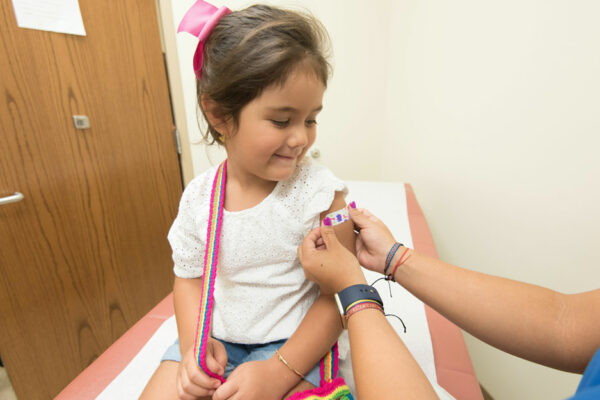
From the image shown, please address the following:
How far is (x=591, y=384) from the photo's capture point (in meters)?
0.32

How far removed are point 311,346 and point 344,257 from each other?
0.65 feet

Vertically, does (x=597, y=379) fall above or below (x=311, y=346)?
above

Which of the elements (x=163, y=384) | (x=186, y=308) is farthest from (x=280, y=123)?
(x=163, y=384)

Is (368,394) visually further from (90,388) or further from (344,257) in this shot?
(90,388)

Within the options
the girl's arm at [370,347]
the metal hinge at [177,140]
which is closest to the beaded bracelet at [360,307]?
the girl's arm at [370,347]

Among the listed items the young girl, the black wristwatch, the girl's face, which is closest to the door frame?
the young girl

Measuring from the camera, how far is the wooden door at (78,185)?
1073mm

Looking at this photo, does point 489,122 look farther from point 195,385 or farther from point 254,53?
point 195,385

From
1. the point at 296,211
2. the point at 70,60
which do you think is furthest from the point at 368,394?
the point at 70,60

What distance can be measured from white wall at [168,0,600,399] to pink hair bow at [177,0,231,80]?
96cm

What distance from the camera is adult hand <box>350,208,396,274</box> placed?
67 centimetres

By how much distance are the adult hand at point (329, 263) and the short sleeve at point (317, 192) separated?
4cm

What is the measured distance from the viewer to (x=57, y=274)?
1225 mm

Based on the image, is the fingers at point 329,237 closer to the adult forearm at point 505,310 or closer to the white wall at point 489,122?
the adult forearm at point 505,310
